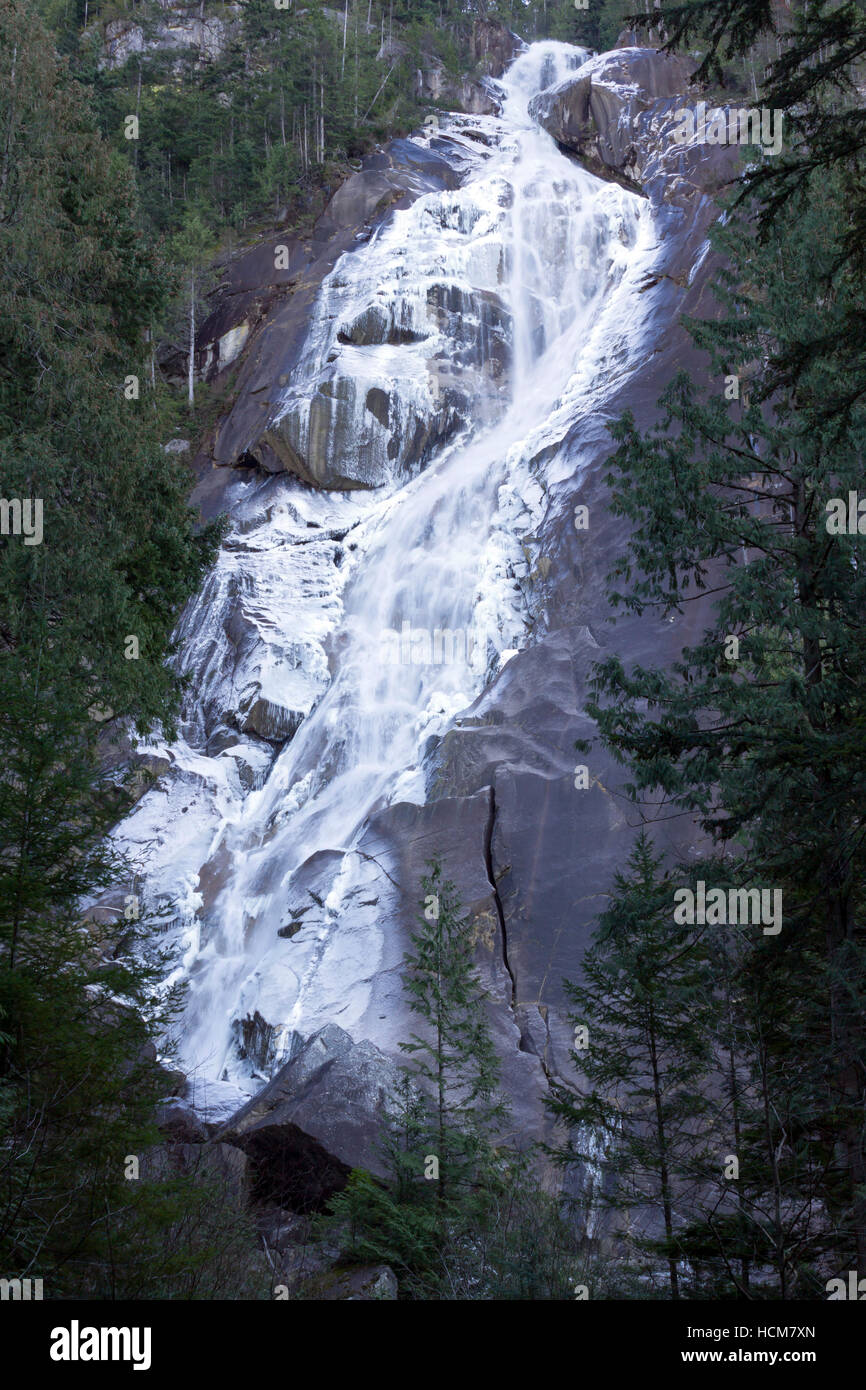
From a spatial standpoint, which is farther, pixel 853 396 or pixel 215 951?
pixel 215 951

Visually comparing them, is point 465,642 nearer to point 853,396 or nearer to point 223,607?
point 223,607

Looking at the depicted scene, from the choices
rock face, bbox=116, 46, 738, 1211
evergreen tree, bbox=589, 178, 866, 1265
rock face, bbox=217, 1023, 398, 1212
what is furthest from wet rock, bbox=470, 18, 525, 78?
rock face, bbox=217, 1023, 398, 1212

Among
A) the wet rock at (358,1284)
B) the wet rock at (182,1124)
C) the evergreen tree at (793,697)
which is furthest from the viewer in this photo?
the wet rock at (182,1124)

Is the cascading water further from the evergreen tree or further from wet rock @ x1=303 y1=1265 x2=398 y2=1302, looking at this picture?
the evergreen tree

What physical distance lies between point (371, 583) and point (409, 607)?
1.96 meters

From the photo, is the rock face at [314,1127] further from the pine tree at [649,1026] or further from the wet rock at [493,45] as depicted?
the wet rock at [493,45]

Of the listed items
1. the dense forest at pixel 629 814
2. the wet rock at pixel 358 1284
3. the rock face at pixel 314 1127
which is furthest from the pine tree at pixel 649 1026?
the rock face at pixel 314 1127

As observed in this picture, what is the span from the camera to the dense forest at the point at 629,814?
21.5 ft

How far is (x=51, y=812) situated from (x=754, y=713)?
5368 millimetres

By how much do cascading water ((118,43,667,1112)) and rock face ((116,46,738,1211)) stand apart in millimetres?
85

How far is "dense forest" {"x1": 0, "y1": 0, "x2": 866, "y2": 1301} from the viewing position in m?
6.54

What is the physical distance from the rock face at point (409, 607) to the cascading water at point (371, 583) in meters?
0.08

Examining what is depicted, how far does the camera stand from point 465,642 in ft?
82.4
